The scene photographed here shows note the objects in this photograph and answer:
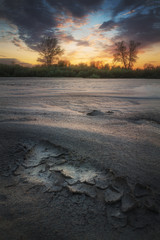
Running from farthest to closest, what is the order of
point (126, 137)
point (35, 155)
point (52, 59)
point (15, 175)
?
point (52, 59), point (126, 137), point (35, 155), point (15, 175)

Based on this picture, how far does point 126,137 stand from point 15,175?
58 cm

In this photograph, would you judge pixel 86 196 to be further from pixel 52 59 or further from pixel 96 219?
pixel 52 59

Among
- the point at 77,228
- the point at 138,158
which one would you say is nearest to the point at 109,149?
the point at 138,158

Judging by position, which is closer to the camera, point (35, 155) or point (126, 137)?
point (35, 155)

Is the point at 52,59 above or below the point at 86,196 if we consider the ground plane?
above

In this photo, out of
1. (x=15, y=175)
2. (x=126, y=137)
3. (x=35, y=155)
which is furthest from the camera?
(x=126, y=137)

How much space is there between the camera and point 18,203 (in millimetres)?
429

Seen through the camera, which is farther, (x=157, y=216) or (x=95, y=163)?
(x=95, y=163)

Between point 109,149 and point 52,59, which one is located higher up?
point 52,59

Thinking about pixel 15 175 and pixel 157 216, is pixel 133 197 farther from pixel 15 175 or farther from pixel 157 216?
pixel 15 175

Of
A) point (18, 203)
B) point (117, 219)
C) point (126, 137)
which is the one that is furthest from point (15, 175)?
point (126, 137)

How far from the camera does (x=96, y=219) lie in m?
0.39

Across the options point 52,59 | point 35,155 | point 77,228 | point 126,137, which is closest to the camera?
point 77,228

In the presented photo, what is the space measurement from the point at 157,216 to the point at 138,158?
0.26 meters
